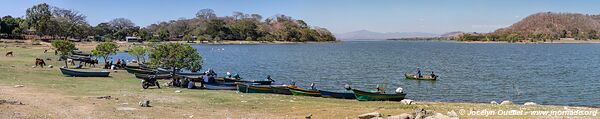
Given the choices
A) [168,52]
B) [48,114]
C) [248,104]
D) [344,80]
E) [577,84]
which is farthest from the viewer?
[344,80]

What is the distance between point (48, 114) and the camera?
21.2m

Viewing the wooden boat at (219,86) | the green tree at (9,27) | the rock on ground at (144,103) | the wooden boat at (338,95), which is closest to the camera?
the rock on ground at (144,103)

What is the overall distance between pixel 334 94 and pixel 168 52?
14193 mm

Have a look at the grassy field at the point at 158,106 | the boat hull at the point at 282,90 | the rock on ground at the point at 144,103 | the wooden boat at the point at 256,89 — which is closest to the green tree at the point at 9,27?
the grassy field at the point at 158,106

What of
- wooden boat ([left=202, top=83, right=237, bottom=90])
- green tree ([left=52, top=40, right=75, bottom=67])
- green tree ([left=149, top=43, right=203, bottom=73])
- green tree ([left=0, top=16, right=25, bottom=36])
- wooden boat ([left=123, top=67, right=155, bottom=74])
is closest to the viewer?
wooden boat ([left=202, top=83, right=237, bottom=90])

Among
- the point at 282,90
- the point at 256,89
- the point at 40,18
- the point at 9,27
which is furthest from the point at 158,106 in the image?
the point at 40,18

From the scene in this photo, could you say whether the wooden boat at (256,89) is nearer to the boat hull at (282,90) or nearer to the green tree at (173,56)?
the boat hull at (282,90)

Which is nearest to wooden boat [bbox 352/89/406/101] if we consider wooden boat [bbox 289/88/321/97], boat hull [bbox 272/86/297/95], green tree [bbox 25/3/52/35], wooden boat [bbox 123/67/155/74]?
wooden boat [bbox 289/88/321/97]

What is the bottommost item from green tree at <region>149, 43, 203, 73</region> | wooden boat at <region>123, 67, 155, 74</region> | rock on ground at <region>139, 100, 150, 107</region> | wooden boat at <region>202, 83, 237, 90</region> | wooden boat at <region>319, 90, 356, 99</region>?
wooden boat at <region>319, 90, 356, 99</region>

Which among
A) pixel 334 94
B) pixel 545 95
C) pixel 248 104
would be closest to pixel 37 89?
pixel 248 104

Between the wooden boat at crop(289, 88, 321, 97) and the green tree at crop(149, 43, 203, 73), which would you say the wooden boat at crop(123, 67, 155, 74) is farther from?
the wooden boat at crop(289, 88, 321, 97)

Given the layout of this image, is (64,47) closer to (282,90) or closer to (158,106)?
(282,90)

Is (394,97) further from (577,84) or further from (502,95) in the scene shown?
(577,84)

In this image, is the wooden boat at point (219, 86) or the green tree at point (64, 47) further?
the green tree at point (64, 47)
